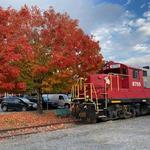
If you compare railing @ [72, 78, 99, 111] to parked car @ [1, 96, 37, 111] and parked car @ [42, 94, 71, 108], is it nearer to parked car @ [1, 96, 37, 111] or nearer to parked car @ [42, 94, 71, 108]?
parked car @ [1, 96, 37, 111]

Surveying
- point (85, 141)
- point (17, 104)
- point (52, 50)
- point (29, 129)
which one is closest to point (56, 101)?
point (17, 104)

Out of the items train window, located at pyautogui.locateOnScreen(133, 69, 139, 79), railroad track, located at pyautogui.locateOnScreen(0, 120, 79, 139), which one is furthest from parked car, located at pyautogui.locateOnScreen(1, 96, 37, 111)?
railroad track, located at pyautogui.locateOnScreen(0, 120, 79, 139)

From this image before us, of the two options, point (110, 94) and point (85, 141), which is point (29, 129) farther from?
point (110, 94)

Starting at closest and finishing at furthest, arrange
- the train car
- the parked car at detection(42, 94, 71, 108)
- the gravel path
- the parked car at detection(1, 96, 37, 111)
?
the gravel path
the train car
the parked car at detection(1, 96, 37, 111)
the parked car at detection(42, 94, 71, 108)

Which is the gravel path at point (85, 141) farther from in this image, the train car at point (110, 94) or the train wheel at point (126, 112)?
the train wheel at point (126, 112)

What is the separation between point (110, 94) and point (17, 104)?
17.1 m

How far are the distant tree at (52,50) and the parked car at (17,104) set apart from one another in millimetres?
10823

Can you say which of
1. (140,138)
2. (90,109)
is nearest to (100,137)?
(140,138)

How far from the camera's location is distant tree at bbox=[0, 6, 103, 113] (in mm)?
27062

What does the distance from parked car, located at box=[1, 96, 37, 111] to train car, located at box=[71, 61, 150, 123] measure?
14033 millimetres

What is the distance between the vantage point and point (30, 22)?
28.7 meters

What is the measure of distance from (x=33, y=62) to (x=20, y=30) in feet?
7.91

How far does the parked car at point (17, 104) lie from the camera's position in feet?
133

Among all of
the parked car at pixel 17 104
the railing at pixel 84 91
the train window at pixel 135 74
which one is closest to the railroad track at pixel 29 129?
the railing at pixel 84 91
